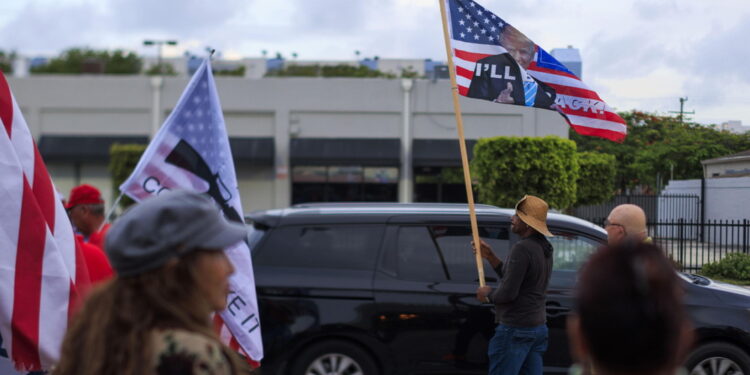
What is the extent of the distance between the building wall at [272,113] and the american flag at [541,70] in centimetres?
2670

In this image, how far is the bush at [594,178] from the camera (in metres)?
23.9

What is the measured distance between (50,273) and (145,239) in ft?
5.94

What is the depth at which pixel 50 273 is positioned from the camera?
3.59m

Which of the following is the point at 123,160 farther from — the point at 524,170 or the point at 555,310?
the point at 555,310

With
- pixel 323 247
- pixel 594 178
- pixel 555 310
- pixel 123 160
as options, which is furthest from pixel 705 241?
pixel 123 160

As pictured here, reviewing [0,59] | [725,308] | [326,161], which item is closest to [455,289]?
[725,308]

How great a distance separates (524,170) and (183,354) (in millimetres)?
18014

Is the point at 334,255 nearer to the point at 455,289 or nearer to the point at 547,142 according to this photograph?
the point at 455,289

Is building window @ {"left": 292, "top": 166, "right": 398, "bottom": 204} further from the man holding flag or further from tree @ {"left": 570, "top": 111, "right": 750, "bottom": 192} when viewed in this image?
the man holding flag

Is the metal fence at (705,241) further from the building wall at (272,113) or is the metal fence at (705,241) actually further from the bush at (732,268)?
the building wall at (272,113)

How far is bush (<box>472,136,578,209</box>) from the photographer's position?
19.4 meters

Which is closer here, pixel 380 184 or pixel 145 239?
pixel 145 239

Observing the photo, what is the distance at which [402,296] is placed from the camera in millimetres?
6648

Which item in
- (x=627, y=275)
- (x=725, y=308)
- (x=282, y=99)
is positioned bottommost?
(x=725, y=308)
